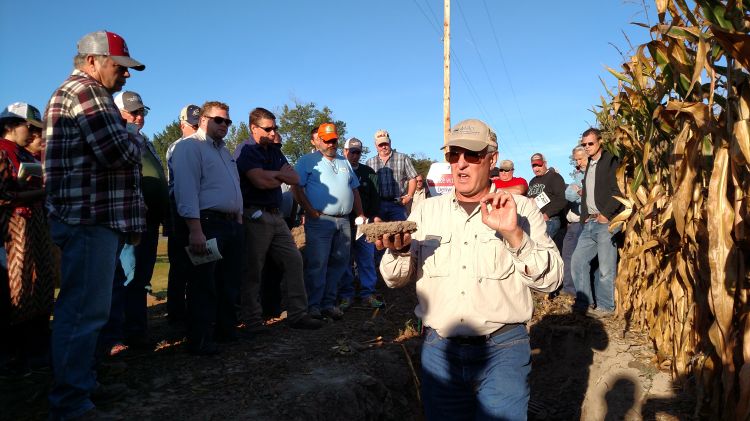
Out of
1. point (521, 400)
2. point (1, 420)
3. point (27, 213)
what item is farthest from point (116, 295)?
point (521, 400)

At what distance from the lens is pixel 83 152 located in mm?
3156

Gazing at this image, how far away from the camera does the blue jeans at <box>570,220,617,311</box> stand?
19.2ft

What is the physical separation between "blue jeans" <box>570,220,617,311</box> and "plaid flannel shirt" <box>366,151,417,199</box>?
2744 millimetres

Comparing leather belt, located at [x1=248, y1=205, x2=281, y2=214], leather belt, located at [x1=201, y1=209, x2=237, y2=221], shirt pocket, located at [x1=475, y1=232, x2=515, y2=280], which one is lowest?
shirt pocket, located at [x1=475, y1=232, x2=515, y2=280]

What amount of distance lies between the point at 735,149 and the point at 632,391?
2.66m

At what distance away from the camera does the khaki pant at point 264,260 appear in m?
5.15

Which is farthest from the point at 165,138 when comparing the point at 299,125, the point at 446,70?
the point at 446,70

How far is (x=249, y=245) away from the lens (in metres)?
5.16

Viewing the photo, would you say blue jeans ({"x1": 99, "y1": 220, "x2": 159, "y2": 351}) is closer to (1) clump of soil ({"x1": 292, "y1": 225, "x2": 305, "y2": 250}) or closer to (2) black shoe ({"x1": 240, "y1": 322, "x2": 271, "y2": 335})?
(2) black shoe ({"x1": 240, "y1": 322, "x2": 271, "y2": 335})

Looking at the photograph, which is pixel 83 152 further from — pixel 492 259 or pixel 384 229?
pixel 492 259

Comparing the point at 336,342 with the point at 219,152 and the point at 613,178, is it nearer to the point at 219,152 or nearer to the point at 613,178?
the point at 219,152

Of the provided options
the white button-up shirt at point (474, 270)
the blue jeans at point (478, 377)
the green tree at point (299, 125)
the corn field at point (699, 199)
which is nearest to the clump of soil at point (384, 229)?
the white button-up shirt at point (474, 270)

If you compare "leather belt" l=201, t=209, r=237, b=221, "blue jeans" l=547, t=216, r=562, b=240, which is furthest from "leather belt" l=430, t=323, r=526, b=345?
"blue jeans" l=547, t=216, r=562, b=240

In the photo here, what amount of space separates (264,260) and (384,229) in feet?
9.61
